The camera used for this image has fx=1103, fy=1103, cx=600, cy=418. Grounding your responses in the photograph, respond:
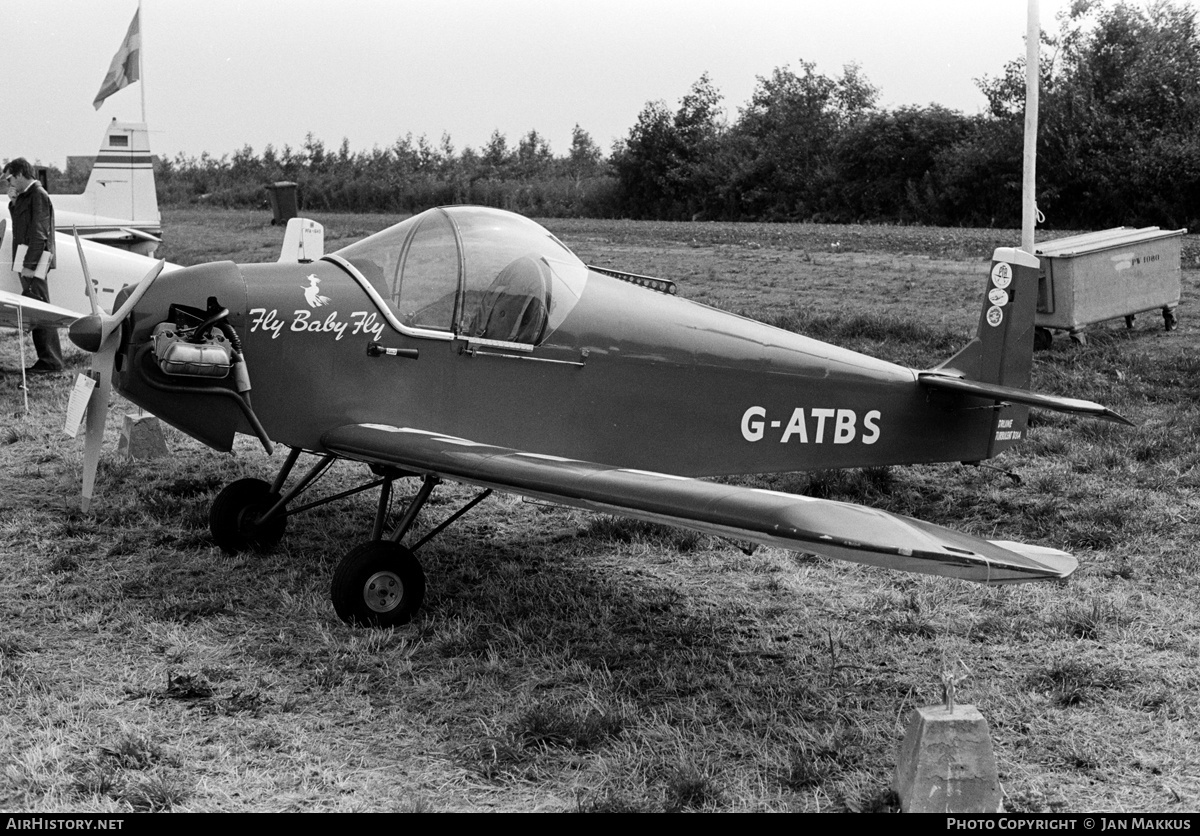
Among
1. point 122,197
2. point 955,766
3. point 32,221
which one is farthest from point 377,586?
point 122,197

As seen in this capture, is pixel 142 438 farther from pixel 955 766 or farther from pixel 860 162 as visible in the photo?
pixel 860 162

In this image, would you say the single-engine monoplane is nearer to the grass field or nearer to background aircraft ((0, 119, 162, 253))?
the grass field

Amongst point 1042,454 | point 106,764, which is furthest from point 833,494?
point 106,764

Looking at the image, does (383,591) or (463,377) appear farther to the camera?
(463,377)

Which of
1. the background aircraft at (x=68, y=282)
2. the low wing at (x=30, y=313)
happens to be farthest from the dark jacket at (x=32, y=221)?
the low wing at (x=30, y=313)

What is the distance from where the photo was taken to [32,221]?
10703 mm

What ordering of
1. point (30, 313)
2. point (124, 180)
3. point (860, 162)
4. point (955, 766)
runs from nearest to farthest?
point (955, 766) < point (30, 313) < point (124, 180) < point (860, 162)

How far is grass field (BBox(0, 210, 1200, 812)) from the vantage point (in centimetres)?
362

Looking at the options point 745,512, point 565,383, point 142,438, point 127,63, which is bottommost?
point 142,438

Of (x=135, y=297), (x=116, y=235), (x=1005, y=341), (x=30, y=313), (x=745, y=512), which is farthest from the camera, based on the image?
(x=116, y=235)

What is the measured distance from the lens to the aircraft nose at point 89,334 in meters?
5.21

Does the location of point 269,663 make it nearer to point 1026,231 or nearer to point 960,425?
point 960,425

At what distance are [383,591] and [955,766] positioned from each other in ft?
8.79

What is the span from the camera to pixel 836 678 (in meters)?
4.50
